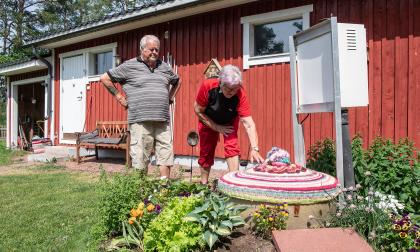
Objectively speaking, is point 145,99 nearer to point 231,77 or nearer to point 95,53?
point 231,77

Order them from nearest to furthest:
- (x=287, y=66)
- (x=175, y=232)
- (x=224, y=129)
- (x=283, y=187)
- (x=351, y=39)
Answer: (x=175, y=232)
(x=283, y=187)
(x=351, y=39)
(x=224, y=129)
(x=287, y=66)

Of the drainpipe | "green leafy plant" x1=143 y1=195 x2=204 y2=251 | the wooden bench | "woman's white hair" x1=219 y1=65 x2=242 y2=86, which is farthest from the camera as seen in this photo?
the drainpipe

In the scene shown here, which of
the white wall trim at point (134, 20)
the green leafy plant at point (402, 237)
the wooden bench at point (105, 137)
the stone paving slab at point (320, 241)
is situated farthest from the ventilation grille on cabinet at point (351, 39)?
the wooden bench at point (105, 137)

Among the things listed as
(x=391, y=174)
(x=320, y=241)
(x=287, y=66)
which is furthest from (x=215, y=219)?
(x=287, y=66)

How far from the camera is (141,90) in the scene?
13.1 feet

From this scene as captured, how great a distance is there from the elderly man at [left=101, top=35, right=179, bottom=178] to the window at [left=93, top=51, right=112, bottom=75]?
5848 millimetres

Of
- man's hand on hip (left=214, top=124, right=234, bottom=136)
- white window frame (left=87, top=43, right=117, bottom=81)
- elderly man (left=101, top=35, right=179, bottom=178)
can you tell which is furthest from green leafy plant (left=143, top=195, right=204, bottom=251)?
white window frame (left=87, top=43, right=117, bottom=81)

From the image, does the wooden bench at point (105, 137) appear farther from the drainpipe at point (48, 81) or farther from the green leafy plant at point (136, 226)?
the green leafy plant at point (136, 226)

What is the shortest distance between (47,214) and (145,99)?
153 cm

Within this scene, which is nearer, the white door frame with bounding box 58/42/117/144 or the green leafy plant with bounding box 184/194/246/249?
the green leafy plant with bounding box 184/194/246/249

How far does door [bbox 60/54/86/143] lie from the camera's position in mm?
10102

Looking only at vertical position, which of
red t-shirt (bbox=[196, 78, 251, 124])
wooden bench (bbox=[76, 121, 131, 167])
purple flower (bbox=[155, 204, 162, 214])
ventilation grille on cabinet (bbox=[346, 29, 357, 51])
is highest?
ventilation grille on cabinet (bbox=[346, 29, 357, 51])

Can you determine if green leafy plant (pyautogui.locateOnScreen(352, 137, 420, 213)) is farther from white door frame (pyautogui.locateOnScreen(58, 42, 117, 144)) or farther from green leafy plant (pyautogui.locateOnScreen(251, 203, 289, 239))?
white door frame (pyautogui.locateOnScreen(58, 42, 117, 144))

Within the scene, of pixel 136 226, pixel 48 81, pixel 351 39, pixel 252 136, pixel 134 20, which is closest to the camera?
pixel 136 226
